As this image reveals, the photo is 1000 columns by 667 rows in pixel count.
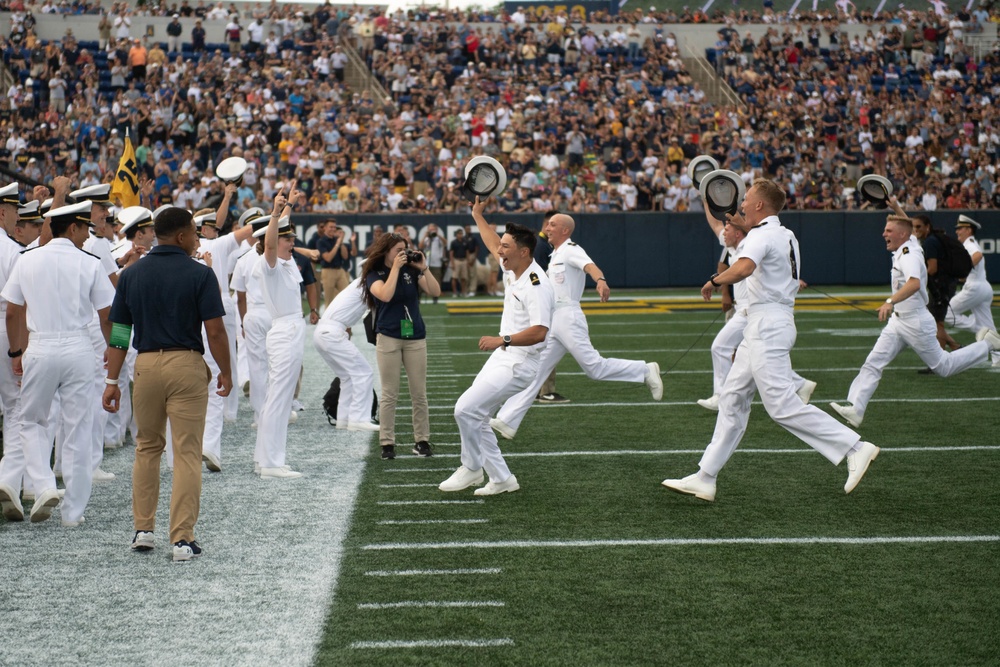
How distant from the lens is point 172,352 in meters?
6.39

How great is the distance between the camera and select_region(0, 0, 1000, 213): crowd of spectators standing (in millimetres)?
28722

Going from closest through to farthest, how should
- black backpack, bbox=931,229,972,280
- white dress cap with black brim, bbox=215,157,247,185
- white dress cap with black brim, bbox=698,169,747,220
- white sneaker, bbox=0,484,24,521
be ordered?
white sneaker, bbox=0,484,24,521 < white dress cap with black brim, bbox=698,169,747,220 < white dress cap with black brim, bbox=215,157,247,185 < black backpack, bbox=931,229,972,280

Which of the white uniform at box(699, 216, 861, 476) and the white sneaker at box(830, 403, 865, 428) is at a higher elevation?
the white uniform at box(699, 216, 861, 476)

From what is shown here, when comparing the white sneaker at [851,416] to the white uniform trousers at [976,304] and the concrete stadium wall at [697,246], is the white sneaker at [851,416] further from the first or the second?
the concrete stadium wall at [697,246]

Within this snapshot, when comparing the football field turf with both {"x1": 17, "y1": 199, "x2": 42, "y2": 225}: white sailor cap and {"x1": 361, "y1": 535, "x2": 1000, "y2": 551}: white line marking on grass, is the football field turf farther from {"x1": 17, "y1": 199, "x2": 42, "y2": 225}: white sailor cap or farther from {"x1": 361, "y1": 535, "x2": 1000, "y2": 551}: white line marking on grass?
{"x1": 17, "y1": 199, "x2": 42, "y2": 225}: white sailor cap

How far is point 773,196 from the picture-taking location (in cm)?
766

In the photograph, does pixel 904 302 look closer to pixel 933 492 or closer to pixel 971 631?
pixel 933 492

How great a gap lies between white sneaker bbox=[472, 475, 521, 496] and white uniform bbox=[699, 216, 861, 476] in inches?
51.2

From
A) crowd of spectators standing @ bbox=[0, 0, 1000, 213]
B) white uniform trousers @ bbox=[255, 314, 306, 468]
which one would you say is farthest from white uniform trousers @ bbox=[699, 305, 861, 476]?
crowd of spectators standing @ bbox=[0, 0, 1000, 213]

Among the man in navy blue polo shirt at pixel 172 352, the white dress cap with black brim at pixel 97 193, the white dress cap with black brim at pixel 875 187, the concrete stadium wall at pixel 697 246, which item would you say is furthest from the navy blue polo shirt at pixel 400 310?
the concrete stadium wall at pixel 697 246

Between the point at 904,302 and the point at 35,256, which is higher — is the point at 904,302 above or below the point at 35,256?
below

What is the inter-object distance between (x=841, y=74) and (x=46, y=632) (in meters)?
33.6

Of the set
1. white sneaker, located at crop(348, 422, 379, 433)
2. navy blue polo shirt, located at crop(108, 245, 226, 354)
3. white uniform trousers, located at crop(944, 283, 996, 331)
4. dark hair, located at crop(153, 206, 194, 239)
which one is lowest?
white sneaker, located at crop(348, 422, 379, 433)

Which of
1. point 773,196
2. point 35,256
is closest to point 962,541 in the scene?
point 773,196
